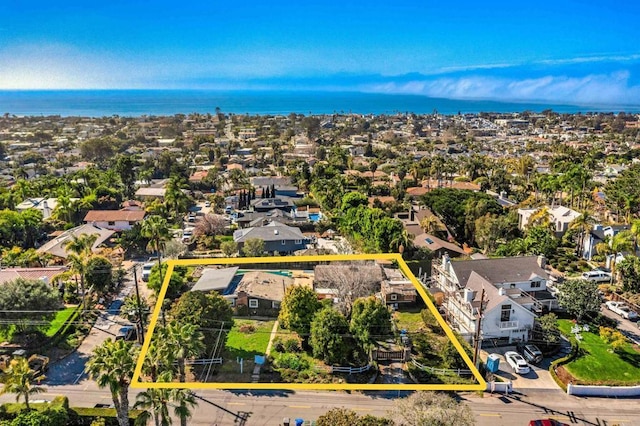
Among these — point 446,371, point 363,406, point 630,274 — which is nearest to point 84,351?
point 363,406

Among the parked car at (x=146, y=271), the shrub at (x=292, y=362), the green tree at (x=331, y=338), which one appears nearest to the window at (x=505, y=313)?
the green tree at (x=331, y=338)

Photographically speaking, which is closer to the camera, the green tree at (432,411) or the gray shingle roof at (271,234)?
the green tree at (432,411)

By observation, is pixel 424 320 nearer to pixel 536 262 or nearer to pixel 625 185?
pixel 536 262

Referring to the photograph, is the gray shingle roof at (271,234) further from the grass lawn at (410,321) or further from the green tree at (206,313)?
the grass lawn at (410,321)

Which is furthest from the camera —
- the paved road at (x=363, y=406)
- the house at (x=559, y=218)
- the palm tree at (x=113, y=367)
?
the house at (x=559, y=218)

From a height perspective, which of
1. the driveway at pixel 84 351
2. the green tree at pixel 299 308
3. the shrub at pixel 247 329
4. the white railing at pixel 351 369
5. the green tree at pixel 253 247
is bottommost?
the driveway at pixel 84 351

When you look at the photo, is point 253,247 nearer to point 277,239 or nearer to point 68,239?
point 277,239

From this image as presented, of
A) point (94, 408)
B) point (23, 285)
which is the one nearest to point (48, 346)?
point (23, 285)

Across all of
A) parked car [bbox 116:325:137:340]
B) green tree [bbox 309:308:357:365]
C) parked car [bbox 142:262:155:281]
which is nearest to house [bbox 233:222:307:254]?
parked car [bbox 142:262:155:281]
